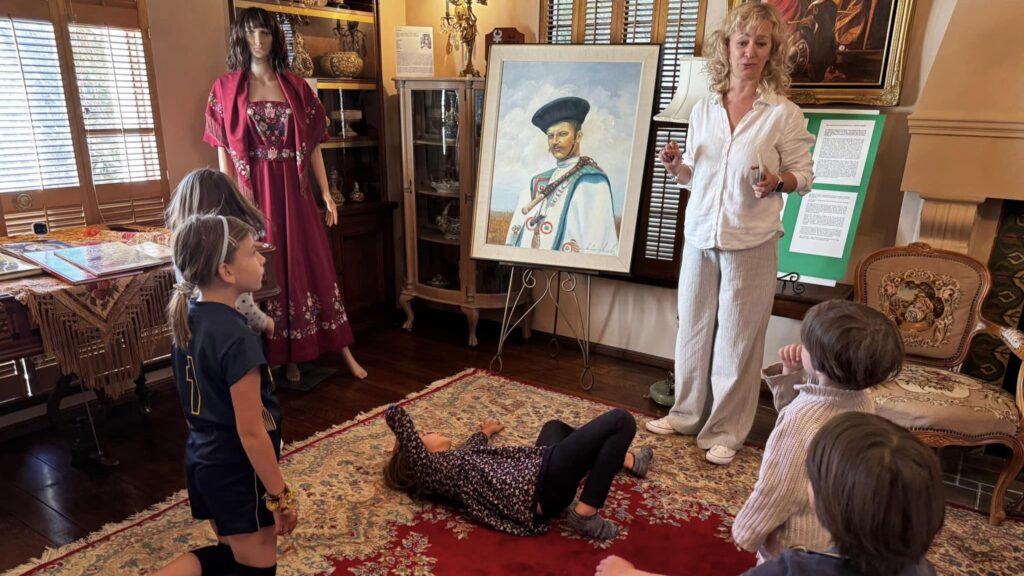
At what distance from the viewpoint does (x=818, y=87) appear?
288 cm

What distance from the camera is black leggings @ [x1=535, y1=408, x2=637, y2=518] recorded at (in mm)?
1974

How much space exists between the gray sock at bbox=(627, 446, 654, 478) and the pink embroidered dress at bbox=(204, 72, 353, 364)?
163 centimetres

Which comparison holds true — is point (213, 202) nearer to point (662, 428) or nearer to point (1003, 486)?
point (662, 428)

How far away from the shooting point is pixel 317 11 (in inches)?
139

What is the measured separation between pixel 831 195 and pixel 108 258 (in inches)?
112

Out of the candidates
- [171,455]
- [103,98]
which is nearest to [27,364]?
[171,455]

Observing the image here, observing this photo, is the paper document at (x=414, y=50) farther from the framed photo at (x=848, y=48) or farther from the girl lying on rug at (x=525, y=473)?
the girl lying on rug at (x=525, y=473)

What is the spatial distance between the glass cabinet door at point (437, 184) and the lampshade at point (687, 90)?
50.5 inches

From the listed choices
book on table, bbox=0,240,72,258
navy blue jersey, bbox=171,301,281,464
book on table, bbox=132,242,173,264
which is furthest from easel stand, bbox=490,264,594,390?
navy blue jersey, bbox=171,301,281,464

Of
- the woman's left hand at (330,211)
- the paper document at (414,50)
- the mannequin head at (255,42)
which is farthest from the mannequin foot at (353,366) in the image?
the paper document at (414,50)

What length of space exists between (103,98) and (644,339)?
2.86 meters

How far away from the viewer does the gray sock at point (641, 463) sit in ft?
8.02

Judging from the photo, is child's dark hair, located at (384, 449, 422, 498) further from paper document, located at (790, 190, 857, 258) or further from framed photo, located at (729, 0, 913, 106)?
framed photo, located at (729, 0, 913, 106)

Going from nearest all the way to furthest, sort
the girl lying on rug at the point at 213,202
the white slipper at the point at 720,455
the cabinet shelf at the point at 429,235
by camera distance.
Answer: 1. the girl lying on rug at the point at 213,202
2. the white slipper at the point at 720,455
3. the cabinet shelf at the point at 429,235
